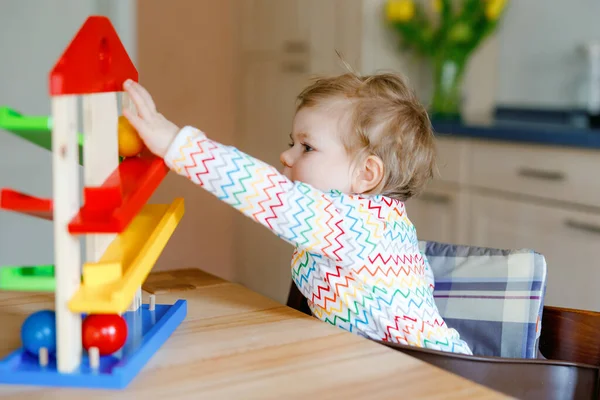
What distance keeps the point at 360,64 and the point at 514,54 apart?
680mm

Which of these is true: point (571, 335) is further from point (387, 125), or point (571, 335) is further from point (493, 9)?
point (493, 9)

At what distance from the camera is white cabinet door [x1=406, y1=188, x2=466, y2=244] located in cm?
270

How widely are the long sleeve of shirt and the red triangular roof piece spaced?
0.11m

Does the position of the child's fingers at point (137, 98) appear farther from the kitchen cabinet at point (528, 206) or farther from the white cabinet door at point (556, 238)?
the white cabinet door at point (556, 238)

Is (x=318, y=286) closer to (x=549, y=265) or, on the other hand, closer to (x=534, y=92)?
(x=549, y=265)

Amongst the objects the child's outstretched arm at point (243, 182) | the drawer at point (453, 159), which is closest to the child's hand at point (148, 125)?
the child's outstretched arm at point (243, 182)

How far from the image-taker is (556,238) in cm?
237

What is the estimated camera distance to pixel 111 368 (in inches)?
29.4

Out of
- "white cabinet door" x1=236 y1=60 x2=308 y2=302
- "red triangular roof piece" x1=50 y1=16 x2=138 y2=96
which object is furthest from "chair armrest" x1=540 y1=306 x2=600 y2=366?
"white cabinet door" x1=236 y1=60 x2=308 y2=302

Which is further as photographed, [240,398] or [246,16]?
[246,16]

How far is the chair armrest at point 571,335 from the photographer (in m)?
1.11

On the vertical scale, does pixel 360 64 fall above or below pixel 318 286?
above

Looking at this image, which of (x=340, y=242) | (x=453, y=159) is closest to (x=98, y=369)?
(x=340, y=242)

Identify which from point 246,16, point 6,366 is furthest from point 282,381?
point 246,16
